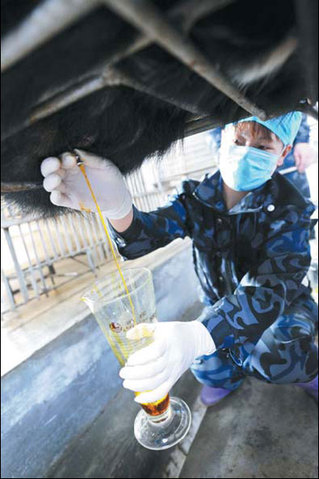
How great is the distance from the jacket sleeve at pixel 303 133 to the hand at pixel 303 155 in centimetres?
5

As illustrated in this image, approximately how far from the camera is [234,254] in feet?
3.24

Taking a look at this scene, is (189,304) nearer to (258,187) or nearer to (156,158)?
(258,187)

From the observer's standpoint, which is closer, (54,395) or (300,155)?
(54,395)

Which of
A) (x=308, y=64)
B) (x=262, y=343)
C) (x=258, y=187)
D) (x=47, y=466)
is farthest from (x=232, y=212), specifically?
(x=47, y=466)

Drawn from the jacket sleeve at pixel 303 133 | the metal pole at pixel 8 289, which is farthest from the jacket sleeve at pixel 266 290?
the metal pole at pixel 8 289

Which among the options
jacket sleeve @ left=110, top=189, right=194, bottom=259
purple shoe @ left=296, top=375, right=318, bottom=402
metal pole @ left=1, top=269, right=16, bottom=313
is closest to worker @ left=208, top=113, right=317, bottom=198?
jacket sleeve @ left=110, top=189, right=194, bottom=259

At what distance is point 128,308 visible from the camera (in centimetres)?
61

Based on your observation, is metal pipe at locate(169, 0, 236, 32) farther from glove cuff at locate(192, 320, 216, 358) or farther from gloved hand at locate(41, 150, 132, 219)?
glove cuff at locate(192, 320, 216, 358)

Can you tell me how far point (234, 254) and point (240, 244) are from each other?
4 cm

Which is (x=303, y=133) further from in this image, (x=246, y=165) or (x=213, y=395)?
(x=213, y=395)

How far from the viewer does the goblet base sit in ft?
2.05

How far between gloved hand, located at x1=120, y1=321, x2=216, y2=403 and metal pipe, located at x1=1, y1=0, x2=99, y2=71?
19.6 inches

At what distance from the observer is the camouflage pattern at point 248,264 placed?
2.28 ft

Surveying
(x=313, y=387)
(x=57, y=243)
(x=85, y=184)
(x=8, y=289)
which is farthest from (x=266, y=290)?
(x=57, y=243)
